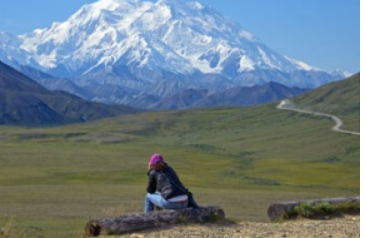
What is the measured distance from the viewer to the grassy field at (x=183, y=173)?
3809 centimetres

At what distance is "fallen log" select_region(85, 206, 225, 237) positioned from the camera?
1388cm

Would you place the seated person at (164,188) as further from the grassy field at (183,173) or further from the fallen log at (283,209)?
the fallen log at (283,209)

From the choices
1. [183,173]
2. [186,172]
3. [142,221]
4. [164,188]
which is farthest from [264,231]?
[186,172]

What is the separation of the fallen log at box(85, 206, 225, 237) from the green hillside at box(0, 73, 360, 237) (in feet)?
8.88

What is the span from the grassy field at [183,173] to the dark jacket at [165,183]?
2.27 m

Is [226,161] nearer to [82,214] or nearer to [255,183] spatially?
[255,183]

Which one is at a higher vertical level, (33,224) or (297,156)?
(297,156)

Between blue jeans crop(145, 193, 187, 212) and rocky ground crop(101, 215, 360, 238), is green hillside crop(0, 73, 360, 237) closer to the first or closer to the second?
blue jeans crop(145, 193, 187, 212)

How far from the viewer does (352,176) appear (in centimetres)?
8812

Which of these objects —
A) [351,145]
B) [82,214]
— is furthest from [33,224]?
[351,145]

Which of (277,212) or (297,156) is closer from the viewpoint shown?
(277,212)

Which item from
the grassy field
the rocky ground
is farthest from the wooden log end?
the grassy field

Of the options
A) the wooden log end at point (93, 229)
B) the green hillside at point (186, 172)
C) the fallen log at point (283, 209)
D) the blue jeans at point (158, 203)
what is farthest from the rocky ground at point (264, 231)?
the green hillside at point (186, 172)

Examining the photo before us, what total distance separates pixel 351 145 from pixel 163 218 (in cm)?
12106
